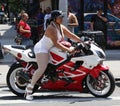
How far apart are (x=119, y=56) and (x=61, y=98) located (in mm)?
7153

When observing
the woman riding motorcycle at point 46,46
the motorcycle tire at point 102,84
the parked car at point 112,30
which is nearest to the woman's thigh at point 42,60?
the woman riding motorcycle at point 46,46

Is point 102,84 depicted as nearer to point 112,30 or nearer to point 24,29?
point 24,29

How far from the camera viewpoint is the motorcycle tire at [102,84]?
8906mm

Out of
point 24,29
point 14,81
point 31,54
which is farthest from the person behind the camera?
point 24,29

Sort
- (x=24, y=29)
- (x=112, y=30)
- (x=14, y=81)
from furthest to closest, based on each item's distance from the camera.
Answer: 1. (x=112, y=30)
2. (x=24, y=29)
3. (x=14, y=81)

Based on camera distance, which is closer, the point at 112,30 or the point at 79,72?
the point at 79,72

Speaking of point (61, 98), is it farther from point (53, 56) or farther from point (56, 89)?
point (53, 56)

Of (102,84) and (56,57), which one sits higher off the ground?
(56,57)

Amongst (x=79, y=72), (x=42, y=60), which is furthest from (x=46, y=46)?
(x=79, y=72)

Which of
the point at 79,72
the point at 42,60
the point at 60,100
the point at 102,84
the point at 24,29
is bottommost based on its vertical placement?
the point at 60,100

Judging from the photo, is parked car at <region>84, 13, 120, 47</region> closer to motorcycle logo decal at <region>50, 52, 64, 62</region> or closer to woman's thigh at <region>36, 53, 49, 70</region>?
motorcycle logo decal at <region>50, 52, 64, 62</region>

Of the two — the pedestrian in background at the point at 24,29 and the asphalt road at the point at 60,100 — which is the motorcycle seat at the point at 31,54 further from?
the pedestrian in background at the point at 24,29

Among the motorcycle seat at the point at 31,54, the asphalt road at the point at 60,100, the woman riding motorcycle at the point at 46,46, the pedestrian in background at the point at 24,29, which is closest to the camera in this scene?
the asphalt road at the point at 60,100

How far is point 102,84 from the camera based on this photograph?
897 cm
